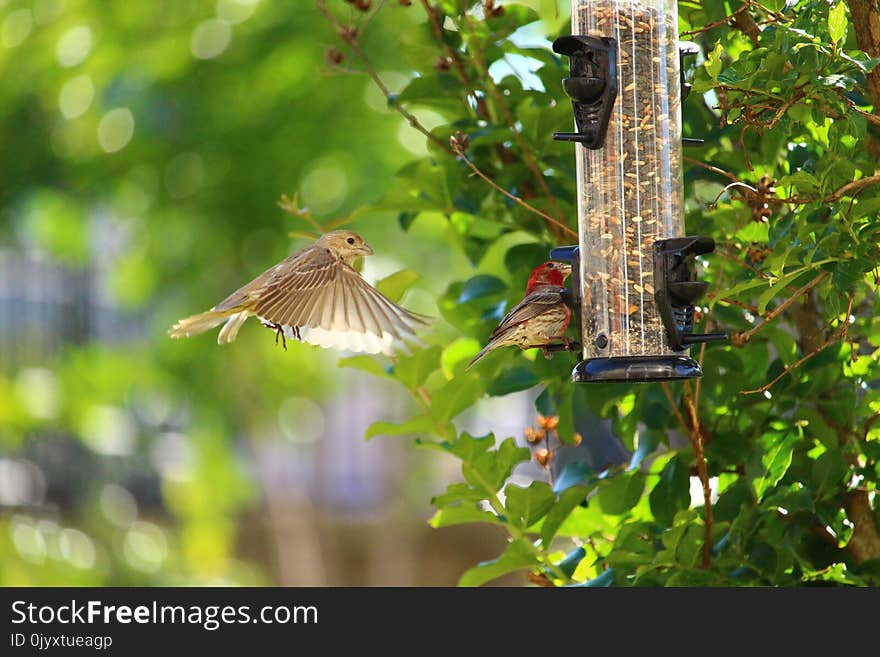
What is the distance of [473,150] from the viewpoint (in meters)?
3.22

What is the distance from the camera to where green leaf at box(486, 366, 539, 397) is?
10.2 feet

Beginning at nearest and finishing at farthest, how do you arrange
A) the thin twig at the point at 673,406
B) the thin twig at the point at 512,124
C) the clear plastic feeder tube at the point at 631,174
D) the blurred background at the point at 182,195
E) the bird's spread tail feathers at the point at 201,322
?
the thin twig at the point at 673,406
the clear plastic feeder tube at the point at 631,174
the thin twig at the point at 512,124
the bird's spread tail feathers at the point at 201,322
the blurred background at the point at 182,195

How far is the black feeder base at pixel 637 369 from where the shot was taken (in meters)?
2.60

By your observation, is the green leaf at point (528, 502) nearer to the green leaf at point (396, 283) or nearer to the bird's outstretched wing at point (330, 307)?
the bird's outstretched wing at point (330, 307)

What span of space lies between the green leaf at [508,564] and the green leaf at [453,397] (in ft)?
1.20

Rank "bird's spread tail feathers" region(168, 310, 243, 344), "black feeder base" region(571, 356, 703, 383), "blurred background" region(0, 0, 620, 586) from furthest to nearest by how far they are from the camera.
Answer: "blurred background" region(0, 0, 620, 586) < "bird's spread tail feathers" region(168, 310, 243, 344) < "black feeder base" region(571, 356, 703, 383)

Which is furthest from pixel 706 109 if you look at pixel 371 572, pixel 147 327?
pixel 371 572

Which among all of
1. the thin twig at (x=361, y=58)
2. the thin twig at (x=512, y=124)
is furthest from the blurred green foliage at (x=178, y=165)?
the thin twig at (x=512, y=124)

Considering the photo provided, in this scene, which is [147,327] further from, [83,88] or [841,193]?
[841,193]

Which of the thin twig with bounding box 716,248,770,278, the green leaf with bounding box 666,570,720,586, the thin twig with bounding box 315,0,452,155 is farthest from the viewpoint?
the thin twig with bounding box 315,0,452,155

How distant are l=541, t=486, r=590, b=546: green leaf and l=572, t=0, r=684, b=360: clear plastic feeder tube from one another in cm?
36

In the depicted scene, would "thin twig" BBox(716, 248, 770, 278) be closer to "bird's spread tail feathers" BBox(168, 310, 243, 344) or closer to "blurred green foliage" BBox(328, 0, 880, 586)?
"blurred green foliage" BBox(328, 0, 880, 586)

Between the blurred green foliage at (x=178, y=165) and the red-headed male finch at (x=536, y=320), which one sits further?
the blurred green foliage at (x=178, y=165)

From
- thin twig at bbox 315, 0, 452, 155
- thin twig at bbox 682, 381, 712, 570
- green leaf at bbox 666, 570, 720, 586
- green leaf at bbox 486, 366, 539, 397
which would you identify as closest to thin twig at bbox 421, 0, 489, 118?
thin twig at bbox 315, 0, 452, 155
